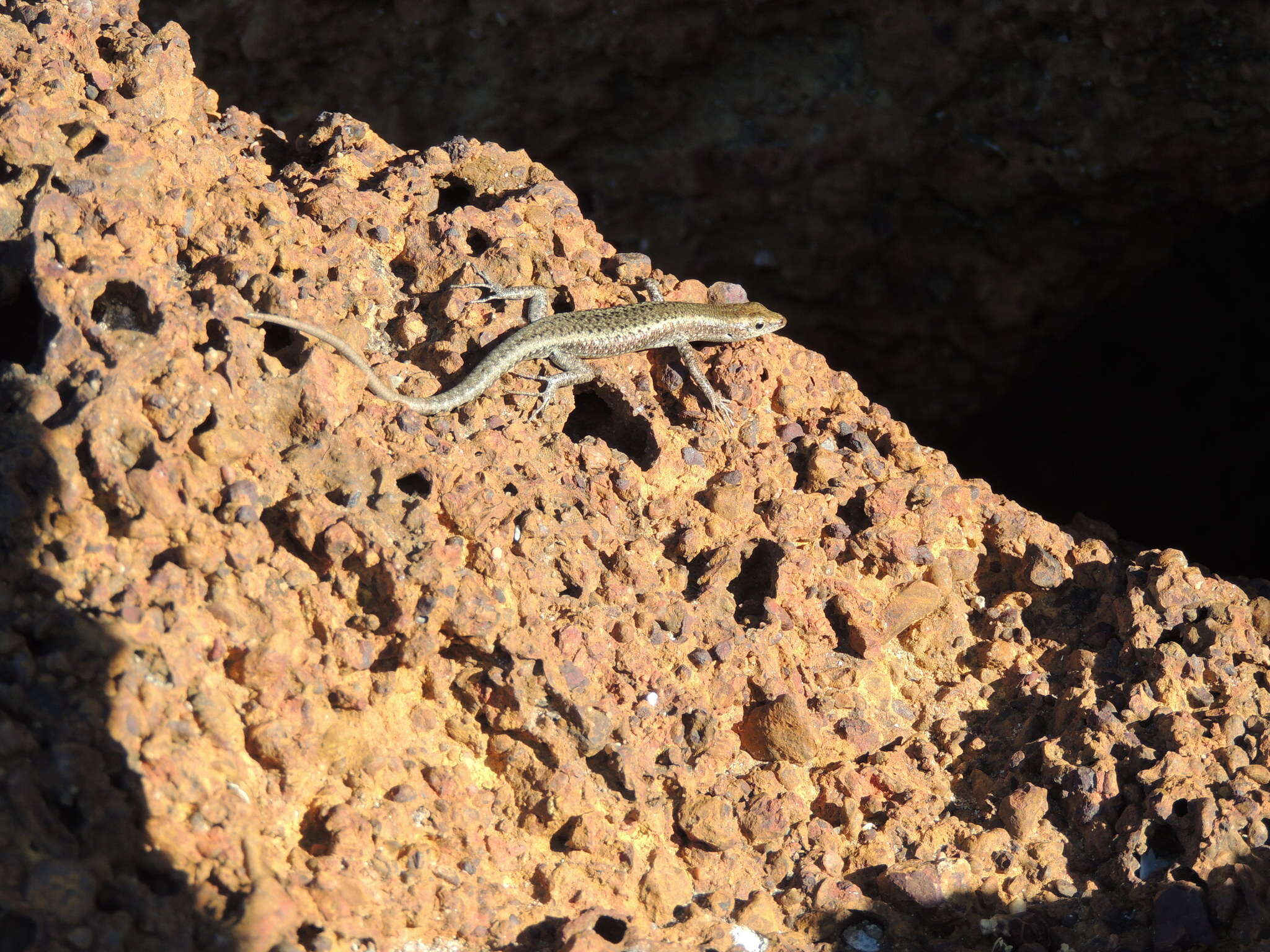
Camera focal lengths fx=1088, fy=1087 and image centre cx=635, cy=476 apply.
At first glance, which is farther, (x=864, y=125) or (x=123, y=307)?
(x=864, y=125)

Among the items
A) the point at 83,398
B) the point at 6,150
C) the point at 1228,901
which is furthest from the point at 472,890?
the point at 6,150

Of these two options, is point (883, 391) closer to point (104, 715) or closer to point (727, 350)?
point (727, 350)

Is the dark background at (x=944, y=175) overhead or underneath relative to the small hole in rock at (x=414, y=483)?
overhead

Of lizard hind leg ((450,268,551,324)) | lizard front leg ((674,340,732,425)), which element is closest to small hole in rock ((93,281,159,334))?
lizard hind leg ((450,268,551,324))

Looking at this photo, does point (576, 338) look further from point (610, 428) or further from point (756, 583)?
point (756, 583)

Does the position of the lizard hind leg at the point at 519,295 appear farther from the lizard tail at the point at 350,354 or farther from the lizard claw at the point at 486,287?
the lizard tail at the point at 350,354

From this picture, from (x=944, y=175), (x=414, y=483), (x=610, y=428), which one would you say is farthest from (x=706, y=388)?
(x=944, y=175)

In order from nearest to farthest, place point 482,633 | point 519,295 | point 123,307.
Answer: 1. point 482,633
2. point 123,307
3. point 519,295

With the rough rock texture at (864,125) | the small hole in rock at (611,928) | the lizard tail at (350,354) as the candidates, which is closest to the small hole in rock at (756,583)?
the small hole in rock at (611,928)
